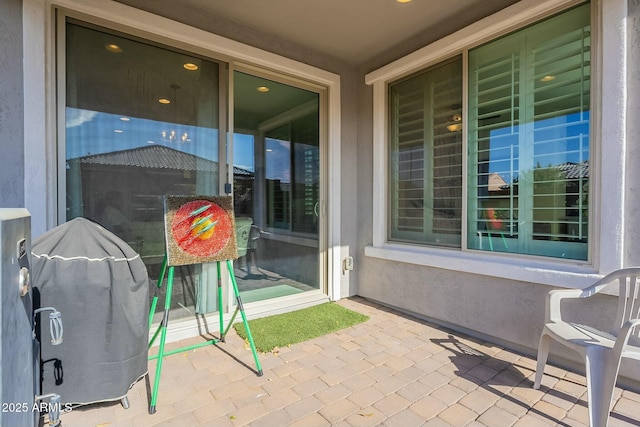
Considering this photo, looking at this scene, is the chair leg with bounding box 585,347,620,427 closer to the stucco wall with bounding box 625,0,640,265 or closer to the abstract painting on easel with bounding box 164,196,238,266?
the stucco wall with bounding box 625,0,640,265

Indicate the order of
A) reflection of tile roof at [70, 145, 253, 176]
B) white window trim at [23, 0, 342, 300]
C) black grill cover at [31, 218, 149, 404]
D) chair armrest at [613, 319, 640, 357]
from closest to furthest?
1. chair armrest at [613, 319, 640, 357]
2. black grill cover at [31, 218, 149, 404]
3. white window trim at [23, 0, 342, 300]
4. reflection of tile roof at [70, 145, 253, 176]

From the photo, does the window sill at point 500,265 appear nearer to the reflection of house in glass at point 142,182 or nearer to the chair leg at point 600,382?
the chair leg at point 600,382

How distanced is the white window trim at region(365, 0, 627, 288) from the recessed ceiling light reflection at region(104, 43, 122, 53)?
2.73 m

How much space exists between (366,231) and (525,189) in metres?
1.76

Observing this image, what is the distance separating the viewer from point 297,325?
3.09m

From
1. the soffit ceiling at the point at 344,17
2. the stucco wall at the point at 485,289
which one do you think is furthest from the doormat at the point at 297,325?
the soffit ceiling at the point at 344,17

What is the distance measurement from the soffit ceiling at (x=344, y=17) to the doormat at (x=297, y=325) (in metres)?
2.76

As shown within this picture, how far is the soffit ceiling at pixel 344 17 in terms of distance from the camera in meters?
2.70

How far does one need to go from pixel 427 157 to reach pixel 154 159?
263cm

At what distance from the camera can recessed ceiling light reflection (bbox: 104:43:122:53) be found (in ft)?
8.17

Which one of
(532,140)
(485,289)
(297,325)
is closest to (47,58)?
(297,325)

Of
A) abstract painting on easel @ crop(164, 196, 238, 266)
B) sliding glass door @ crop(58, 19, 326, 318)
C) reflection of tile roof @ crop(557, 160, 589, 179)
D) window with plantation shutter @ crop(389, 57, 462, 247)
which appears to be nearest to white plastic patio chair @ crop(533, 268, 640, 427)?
reflection of tile roof @ crop(557, 160, 589, 179)

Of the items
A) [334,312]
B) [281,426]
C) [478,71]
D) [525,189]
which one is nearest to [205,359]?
[281,426]

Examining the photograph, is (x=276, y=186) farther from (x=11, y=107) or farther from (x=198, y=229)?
(x=11, y=107)
